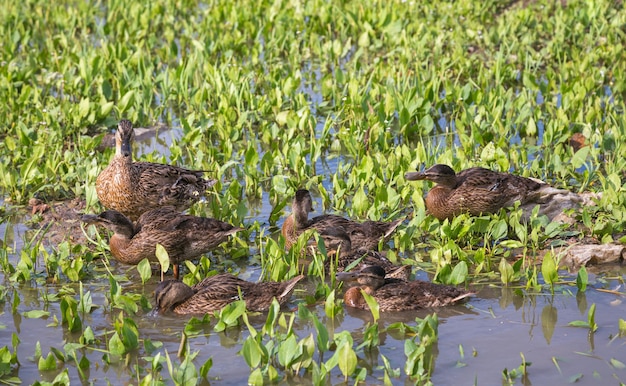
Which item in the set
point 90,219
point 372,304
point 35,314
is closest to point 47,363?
point 35,314

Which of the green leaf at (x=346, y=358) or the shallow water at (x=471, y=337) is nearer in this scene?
the green leaf at (x=346, y=358)

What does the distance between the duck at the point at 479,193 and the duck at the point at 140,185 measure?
6.73 feet

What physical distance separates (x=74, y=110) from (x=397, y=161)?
3843 mm

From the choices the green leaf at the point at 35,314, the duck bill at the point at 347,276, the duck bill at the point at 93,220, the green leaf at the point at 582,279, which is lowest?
the green leaf at the point at 35,314

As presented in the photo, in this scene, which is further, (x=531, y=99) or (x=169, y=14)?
(x=169, y=14)

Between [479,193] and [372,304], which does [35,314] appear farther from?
[479,193]

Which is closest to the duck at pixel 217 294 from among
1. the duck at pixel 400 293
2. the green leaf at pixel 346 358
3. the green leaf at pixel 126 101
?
the duck at pixel 400 293

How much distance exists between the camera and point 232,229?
8.38 m

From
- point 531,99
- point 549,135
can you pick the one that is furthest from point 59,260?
point 531,99

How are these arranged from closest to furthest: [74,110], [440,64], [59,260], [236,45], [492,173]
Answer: [59,260], [492,173], [74,110], [440,64], [236,45]

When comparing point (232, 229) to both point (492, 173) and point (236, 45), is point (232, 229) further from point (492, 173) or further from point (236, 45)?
point (236, 45)

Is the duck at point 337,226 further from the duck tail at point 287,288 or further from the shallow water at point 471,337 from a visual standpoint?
the duck tail at point 287,288

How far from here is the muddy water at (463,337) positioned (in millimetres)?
6363

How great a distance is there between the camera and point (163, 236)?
8133 millimetres
